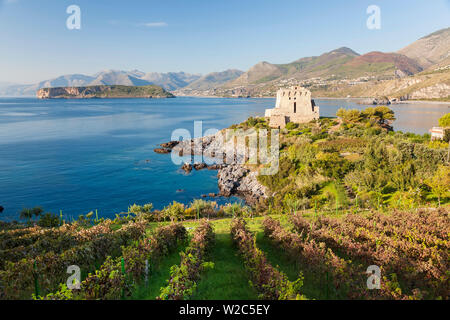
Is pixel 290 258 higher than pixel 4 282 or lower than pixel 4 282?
lower

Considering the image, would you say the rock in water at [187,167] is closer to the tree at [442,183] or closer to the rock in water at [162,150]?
the rock in water at [162,150]

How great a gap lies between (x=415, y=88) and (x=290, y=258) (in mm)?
236303

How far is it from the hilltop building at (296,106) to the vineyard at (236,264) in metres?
50.6

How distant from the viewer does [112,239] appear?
11.9 m

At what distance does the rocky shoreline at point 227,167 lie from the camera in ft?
113

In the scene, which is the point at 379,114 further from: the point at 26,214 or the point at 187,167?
the point at 26,214

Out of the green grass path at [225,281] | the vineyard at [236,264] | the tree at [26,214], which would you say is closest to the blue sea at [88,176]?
the tree at [26,214]

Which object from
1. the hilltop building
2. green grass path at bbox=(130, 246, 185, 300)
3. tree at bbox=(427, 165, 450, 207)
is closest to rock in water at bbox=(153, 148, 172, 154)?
the hilltop building

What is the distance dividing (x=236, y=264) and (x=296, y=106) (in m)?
59.0
